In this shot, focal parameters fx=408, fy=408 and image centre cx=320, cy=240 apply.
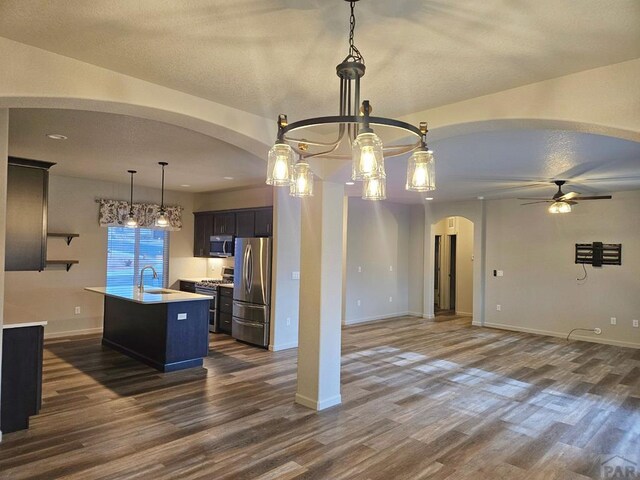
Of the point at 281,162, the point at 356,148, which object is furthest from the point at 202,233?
the point at 356,148

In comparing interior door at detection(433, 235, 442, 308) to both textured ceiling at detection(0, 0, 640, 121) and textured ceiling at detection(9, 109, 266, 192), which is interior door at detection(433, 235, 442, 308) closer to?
textured ceiling at detection(9, 109, 266, 192)

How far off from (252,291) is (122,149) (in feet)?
9.24

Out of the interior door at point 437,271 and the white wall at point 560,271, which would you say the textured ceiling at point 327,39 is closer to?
the white wall at point 560,271

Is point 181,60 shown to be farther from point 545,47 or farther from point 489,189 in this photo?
point 489,189

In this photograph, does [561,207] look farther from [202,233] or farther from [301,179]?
[202,233]

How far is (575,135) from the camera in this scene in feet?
12.4

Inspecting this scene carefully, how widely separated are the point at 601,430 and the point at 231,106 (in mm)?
4275

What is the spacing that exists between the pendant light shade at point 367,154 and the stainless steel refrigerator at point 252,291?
15.7 ft

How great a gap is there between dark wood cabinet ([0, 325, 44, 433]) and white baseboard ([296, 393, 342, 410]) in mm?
2318

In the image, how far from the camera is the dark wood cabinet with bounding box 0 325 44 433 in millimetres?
3322

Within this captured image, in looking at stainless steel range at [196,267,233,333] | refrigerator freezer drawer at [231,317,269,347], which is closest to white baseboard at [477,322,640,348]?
refrigerator freezer drawer at [231,317,269,347]

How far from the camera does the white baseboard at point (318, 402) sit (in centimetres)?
394

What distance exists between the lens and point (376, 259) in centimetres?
915

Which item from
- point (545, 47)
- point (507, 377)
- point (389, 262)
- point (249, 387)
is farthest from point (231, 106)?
point (389, 262)
